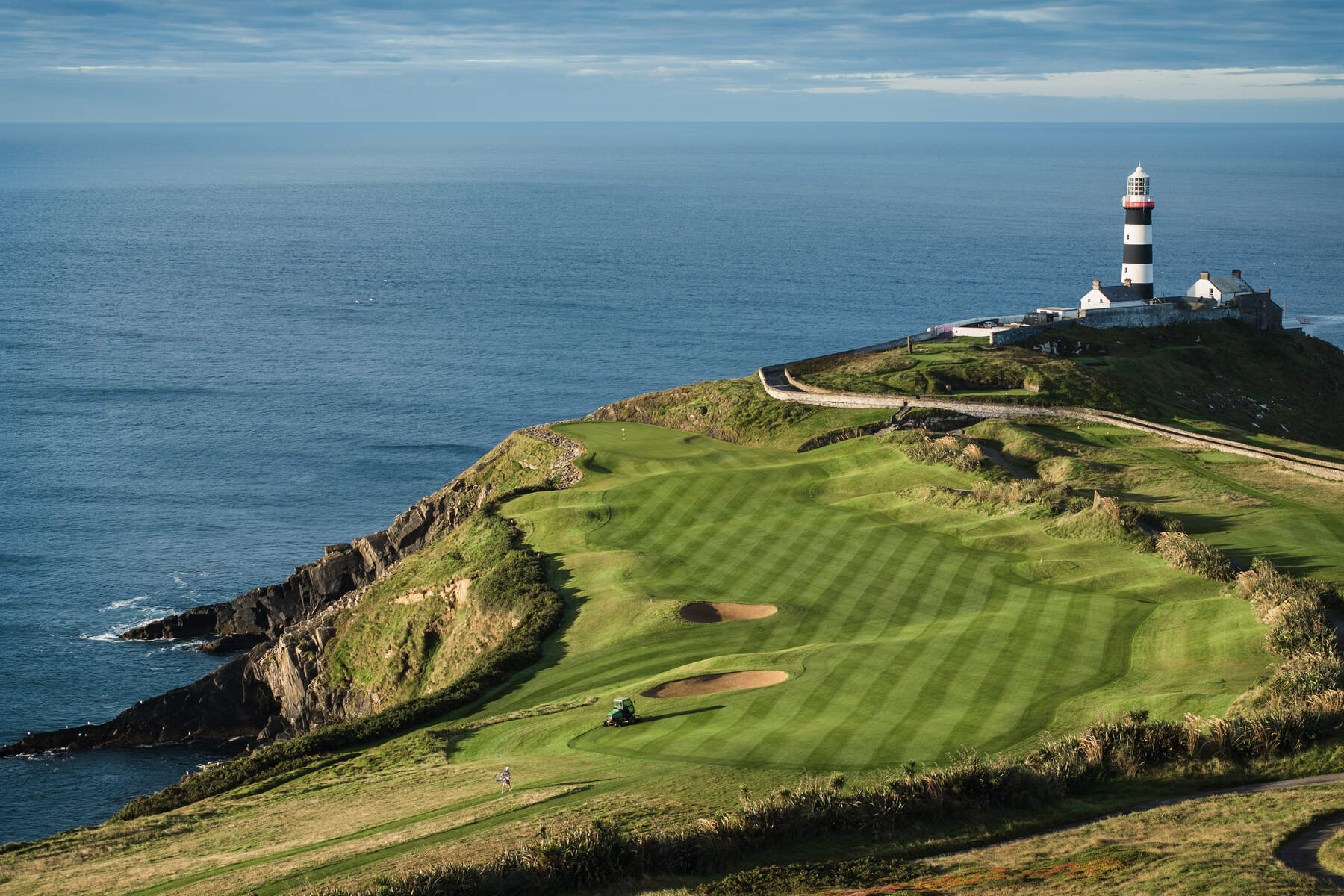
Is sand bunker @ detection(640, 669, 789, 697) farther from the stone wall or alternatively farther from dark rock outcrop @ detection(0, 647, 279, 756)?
the stone wall

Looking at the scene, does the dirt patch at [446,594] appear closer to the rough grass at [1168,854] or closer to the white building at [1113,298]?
the rough grass at [1168,854]

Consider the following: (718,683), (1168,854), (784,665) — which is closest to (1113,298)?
(784,665)

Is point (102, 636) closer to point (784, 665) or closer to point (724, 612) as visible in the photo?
point (724, 612)

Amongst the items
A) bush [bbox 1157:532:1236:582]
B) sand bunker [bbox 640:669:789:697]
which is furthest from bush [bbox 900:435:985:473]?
sand bunker [bbox 640:669:789:697]

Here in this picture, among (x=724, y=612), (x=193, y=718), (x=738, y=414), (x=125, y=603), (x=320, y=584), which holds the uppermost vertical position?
(x=738, y=414)

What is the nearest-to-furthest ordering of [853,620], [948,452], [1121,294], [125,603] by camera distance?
[853,620] < [948,452] < [125,603] < [1121,294]

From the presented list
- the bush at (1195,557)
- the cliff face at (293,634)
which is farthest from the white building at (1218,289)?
the bush at (1195,557)
